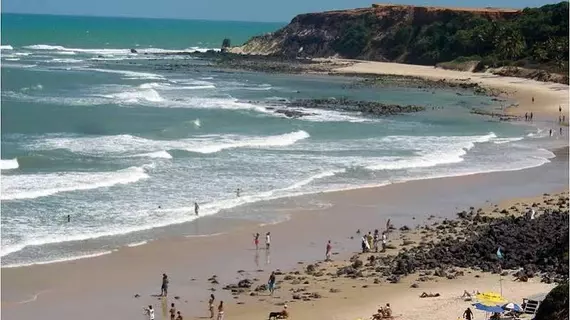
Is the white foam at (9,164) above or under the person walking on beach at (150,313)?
above

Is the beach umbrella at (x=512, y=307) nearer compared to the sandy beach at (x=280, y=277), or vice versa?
the beach umbrella at (x=512, y=307)

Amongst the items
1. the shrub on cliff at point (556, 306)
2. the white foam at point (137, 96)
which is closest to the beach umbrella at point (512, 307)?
the shrub on cliff at point (556, 306)

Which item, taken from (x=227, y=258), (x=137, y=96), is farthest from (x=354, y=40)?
(x=227, y=258)

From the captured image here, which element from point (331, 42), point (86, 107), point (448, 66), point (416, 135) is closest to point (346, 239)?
point (416, 135)

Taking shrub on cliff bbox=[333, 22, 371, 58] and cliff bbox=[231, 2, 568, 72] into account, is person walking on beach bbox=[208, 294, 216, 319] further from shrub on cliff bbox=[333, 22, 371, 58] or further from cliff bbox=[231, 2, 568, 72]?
shrub on cliff bbox=[333, 22, 371, 58]

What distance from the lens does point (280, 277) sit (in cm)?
2064

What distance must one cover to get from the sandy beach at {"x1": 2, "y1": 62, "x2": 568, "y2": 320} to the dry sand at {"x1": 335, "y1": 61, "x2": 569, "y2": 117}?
29.2m

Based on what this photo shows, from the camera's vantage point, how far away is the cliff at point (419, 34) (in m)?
87.2

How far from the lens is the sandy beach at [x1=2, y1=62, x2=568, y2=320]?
18.0m

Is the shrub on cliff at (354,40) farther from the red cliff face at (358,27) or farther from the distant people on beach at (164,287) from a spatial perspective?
the distant people on beach at (164,287)

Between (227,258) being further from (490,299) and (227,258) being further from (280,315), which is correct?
(490,299)

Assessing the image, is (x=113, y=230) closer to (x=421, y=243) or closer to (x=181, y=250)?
(x=181, y=250)

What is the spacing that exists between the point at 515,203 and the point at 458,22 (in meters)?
76.7

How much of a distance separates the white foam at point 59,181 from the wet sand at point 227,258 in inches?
267
